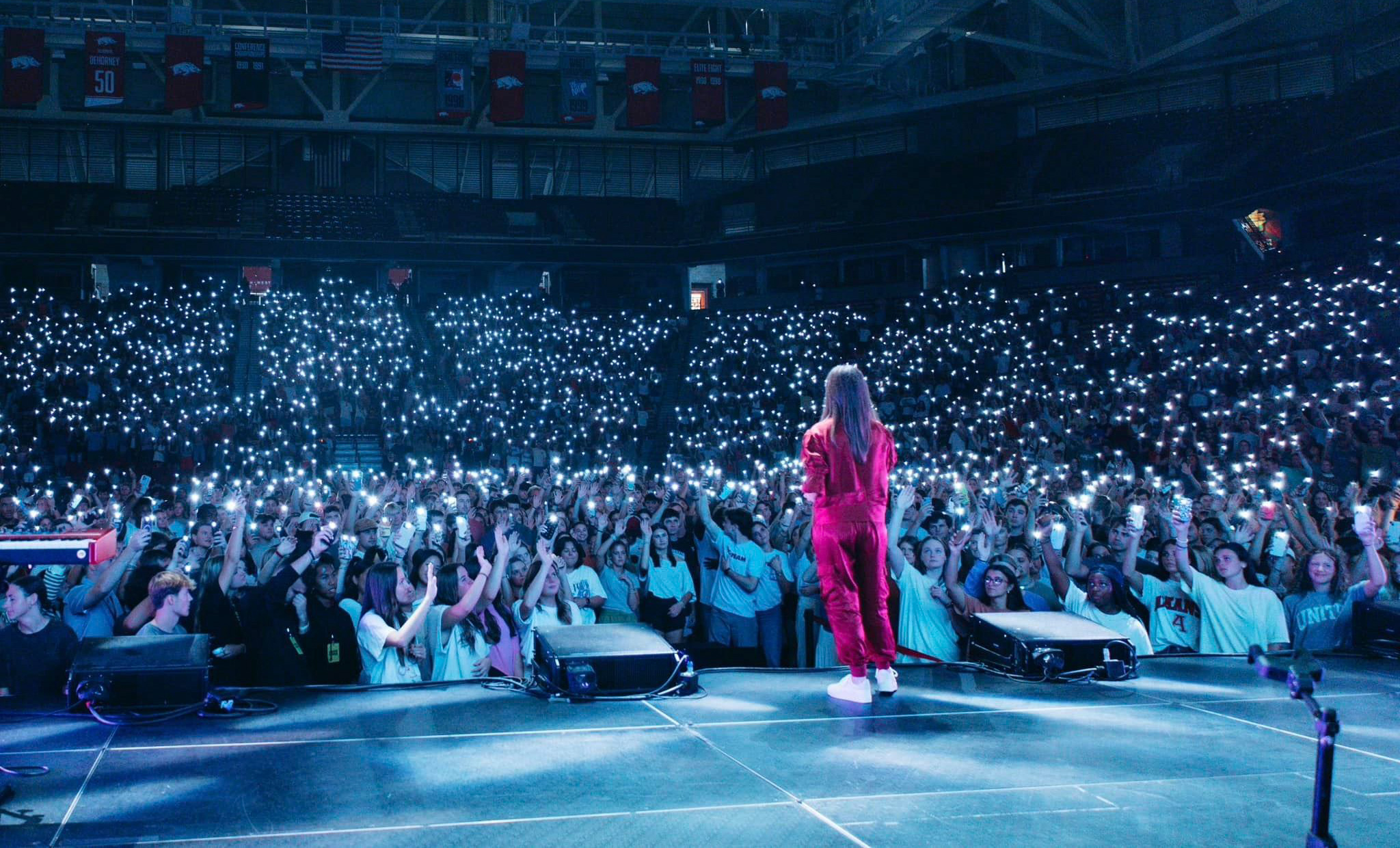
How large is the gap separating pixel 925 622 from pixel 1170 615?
137cm

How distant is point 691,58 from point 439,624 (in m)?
16.0

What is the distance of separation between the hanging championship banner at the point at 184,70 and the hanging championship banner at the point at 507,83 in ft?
14.9

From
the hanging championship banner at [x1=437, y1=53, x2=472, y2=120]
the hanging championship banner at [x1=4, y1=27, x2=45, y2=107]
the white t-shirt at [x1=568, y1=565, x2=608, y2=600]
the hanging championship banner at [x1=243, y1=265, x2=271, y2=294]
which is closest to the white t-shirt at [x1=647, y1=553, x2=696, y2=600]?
the white t-shirt at [x1=568, y1=565, x2=608, y2=600]

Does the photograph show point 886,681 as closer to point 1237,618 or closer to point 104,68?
point 1237,618

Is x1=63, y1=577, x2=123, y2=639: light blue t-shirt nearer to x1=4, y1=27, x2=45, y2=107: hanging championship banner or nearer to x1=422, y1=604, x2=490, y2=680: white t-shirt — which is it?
x1=422, y1=604, x2=490, y2=680: white t-shirt

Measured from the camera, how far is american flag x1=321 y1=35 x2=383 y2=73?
60.2 feet

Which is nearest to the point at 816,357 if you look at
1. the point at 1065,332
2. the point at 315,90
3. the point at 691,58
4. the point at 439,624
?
the point at 1065,332

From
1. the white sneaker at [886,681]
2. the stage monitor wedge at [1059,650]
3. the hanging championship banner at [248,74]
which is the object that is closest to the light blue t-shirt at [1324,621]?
the stage monitor wedge at [1059,650]

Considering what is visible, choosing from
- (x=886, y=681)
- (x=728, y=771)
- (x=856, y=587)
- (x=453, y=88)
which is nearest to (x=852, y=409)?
(x=856, y=587)

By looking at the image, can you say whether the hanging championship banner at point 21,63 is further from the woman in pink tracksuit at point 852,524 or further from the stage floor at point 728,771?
the woman in pink tracksuit at point 852,524

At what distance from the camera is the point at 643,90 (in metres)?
18.4

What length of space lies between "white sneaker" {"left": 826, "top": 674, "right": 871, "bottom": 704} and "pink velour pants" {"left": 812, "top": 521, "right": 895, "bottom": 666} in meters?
0.07

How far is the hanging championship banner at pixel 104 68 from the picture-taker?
16.5 metres

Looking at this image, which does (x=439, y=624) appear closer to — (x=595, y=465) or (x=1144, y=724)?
(x=1144, y=724)
